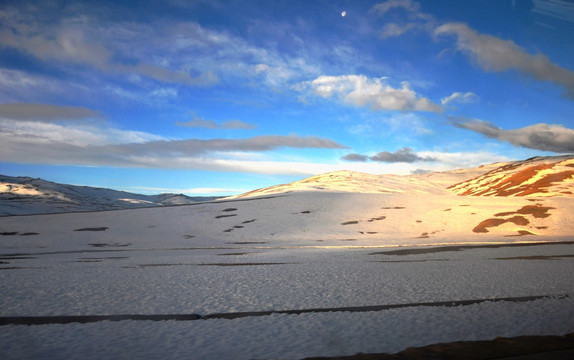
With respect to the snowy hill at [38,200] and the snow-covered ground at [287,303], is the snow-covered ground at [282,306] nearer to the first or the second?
the snow-covered ground at [287,303]

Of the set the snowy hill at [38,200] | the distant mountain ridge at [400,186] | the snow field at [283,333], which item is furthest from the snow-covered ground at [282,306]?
the snowy hill at [38,200]

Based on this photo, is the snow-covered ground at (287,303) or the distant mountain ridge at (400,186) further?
the distant mountain ridge at (400,186)

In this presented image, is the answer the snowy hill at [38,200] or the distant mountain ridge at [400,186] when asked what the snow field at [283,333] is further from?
the snowy hill at [38,200]

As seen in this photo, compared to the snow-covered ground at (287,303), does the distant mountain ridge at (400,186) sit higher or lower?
higher

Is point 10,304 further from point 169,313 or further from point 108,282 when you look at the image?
point 169,313

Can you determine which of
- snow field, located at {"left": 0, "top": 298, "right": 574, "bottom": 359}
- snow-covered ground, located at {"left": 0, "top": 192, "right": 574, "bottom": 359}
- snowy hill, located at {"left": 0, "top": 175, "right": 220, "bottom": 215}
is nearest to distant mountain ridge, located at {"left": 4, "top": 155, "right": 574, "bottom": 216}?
snowy hill, located at {"left": 0, "top": 175, "right": 220, "bottom": 215}

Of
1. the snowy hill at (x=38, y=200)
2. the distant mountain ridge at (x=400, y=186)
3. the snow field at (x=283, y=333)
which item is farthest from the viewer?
the snowy hill at (x=38, y=200)

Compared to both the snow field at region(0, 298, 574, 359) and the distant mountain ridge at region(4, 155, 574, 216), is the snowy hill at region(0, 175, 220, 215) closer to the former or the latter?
the distant mountain ridge at region(4, 155, 574, 216)

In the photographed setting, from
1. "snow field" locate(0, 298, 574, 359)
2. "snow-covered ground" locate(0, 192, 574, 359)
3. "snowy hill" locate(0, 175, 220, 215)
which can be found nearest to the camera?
"snow field" locate(0, 298, 574, 359)

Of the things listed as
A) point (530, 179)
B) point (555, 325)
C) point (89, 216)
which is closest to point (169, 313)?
point (555, 325)

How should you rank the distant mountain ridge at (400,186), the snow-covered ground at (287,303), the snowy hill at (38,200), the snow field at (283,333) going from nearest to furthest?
the snow field at (283,333), the snow-covered ground at (287,303), the distant mountain ridge at (400,186), the snowy hill at (38,200)

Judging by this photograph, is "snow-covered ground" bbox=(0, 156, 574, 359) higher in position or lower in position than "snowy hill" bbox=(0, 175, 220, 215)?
lower

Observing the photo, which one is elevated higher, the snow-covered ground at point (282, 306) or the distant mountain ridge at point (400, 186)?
the distant mountain ridge at point (400, 186)

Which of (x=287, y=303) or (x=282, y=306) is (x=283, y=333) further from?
(x=287, y=303)
